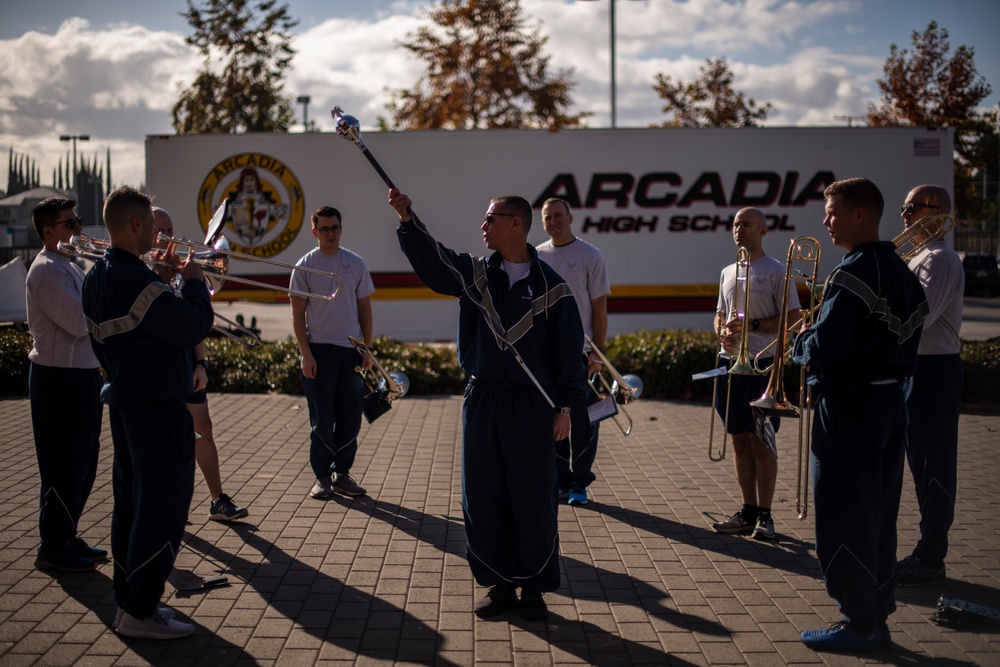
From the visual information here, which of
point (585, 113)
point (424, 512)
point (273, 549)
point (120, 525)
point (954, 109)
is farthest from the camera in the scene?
point (585, 113)

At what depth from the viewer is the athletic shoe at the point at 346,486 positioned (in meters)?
6.85

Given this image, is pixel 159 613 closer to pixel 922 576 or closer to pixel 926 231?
pixel 922 576

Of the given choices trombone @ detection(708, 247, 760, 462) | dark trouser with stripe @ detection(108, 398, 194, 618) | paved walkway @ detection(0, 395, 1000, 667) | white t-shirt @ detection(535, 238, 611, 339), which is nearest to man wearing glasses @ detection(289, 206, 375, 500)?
paved walkway @ detection(0, 395, 1000, 667)

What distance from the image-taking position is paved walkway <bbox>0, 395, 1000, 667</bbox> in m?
4.21

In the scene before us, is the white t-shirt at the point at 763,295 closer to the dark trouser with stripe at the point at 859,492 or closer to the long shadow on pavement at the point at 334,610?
the dark trouser with stripe at the point at 859,492

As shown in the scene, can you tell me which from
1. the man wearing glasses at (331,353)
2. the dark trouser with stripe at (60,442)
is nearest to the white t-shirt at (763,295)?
the man wearing glasses at (331,353)

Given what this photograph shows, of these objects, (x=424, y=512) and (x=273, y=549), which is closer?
(x=273, y=549)

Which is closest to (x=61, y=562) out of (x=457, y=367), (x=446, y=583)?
(x=446, y=583)

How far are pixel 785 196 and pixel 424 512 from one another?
423 inches

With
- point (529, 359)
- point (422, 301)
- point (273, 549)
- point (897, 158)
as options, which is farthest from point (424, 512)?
point (897, 158)

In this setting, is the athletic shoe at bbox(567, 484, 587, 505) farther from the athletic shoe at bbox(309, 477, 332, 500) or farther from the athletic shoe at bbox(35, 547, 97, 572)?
the athletic shoe at bbox(35, 547, 97, 572)

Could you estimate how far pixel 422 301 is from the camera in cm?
1508

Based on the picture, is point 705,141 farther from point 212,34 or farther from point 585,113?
point 212,34

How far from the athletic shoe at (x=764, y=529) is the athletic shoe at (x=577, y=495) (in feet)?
4.21
